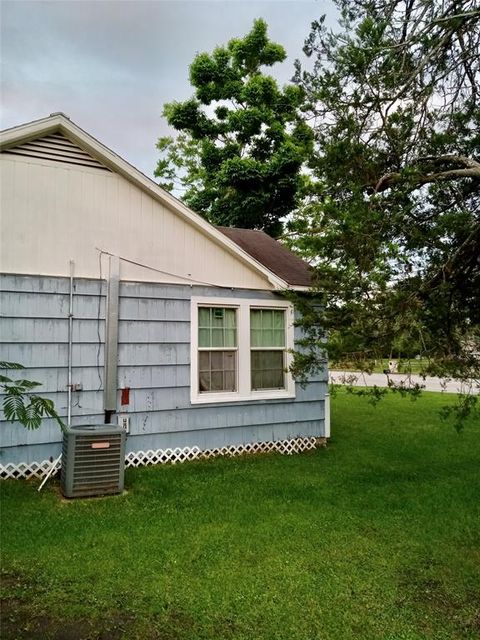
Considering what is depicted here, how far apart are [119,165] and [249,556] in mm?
5205

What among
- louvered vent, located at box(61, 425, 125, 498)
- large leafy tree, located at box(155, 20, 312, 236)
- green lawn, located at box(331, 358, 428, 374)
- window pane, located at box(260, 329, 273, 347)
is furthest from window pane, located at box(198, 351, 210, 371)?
large leafy tree, located at box(155, 20, 312, 236)

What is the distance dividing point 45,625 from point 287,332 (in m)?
5.69

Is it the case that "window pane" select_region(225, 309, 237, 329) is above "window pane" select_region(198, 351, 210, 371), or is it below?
above

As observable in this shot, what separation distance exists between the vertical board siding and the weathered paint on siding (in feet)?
0.75

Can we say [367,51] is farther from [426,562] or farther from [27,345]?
[27,345]

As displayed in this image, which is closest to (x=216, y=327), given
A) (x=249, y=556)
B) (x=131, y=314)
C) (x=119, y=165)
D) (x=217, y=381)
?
(x=217, y=381)

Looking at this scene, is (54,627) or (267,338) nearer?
(54,627)

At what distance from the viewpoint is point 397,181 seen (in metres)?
4.15

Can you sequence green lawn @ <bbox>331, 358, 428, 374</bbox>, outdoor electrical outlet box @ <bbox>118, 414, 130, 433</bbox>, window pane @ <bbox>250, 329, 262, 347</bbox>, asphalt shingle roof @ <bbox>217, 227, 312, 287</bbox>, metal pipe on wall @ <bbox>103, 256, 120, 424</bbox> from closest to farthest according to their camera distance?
green lawn @ <bbox>331, 358, 428, 374</bbox>, metal pipe on wall @ <bbox>103, 256, 120, 424</bbox>, outdoor electrical outlet box @ <bbox>118, 414, 130, 433</bbox>, window pane @ <bbox>250, 329, 262, 347</bbox>, asphalt shingle roof @ <bbox>217, 227, 312, 287</bbox>

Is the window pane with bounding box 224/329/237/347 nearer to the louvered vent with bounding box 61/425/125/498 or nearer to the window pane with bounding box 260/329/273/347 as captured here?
the window pane with bounding box 260/329/273/347

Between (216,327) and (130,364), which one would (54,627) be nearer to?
(130,364)

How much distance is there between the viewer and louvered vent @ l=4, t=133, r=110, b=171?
609cm

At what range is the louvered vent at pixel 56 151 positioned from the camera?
6.09 metres

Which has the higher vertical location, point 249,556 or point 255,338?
point 255,338
